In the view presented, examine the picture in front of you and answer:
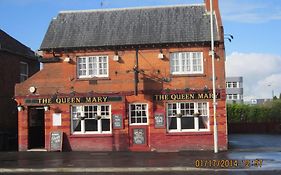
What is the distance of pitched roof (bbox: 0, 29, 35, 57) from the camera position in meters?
29.3

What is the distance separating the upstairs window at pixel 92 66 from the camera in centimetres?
2519

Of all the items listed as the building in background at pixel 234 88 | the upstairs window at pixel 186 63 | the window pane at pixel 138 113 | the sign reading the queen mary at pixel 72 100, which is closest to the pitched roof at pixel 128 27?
the upstairs window at pixel 186 63

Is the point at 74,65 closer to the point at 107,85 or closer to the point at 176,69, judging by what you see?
the point at 107,85

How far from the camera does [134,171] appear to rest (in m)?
16.6

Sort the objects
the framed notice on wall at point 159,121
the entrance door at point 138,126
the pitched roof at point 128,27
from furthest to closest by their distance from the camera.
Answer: the pitched roof at point 128,27 < the entrance door at point 138,126 < the framed notice on wall at point 159,121

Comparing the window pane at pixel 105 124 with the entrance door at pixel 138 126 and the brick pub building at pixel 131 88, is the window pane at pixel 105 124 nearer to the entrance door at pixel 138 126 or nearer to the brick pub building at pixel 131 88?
the brick pub building at pixel 131 88

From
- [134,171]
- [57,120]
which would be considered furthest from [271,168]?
[57,120]

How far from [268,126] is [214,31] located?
23.5m

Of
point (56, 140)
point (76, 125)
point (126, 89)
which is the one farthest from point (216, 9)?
point (56, 140)

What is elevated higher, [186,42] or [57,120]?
[186,42]

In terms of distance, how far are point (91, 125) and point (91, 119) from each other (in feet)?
1.14

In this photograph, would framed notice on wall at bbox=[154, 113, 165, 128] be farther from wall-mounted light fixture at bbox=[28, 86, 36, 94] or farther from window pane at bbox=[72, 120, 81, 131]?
wall-mounted light fixture at bbox=[28, 86, 36, 94]

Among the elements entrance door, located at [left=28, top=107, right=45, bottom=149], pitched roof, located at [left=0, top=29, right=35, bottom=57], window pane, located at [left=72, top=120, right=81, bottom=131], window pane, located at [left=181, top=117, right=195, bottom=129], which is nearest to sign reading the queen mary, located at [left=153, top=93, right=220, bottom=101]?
window pane, located at [left=181, top=117, right=195, bottom=129]

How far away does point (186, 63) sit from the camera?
2459 cm
